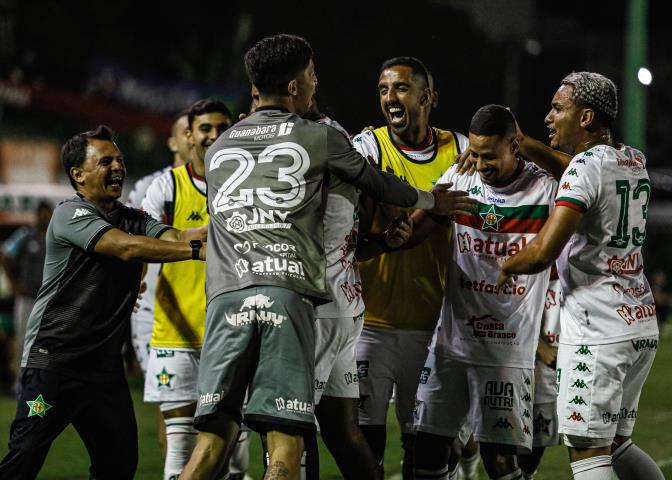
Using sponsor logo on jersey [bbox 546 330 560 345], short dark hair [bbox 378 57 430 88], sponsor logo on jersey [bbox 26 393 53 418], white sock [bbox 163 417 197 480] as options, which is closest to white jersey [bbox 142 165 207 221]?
white sock [bbox 163 417 197 480]

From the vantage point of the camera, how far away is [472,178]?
5941mm

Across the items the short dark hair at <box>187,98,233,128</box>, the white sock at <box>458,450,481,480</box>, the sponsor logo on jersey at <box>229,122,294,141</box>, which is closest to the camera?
the sponsor logo on jersey at <box>229,122,294,141</box>

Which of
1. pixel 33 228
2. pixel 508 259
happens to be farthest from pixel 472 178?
pixel 33 228

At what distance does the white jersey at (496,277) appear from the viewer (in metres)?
5.78

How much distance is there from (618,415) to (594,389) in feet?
0.78

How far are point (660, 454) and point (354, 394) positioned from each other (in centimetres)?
464

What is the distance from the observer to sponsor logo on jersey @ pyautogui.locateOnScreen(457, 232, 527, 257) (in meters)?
5.77

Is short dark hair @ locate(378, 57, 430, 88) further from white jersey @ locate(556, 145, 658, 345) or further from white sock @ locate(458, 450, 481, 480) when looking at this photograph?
white sock @ locate(458, 450, 481, 480)

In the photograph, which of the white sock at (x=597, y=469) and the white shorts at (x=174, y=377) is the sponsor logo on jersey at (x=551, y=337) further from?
the white shorts at (x=174, y=377)

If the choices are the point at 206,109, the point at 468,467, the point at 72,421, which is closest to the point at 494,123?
the point at 206,109

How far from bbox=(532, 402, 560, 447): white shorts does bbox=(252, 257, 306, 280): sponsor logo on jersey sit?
2.86 meters

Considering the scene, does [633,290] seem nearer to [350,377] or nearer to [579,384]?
[579,384]

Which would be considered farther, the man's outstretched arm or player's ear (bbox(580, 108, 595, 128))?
player's ear (bbox(580, 108, 595, 128))

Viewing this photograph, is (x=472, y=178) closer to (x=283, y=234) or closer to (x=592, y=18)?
(x=283, y=234)
